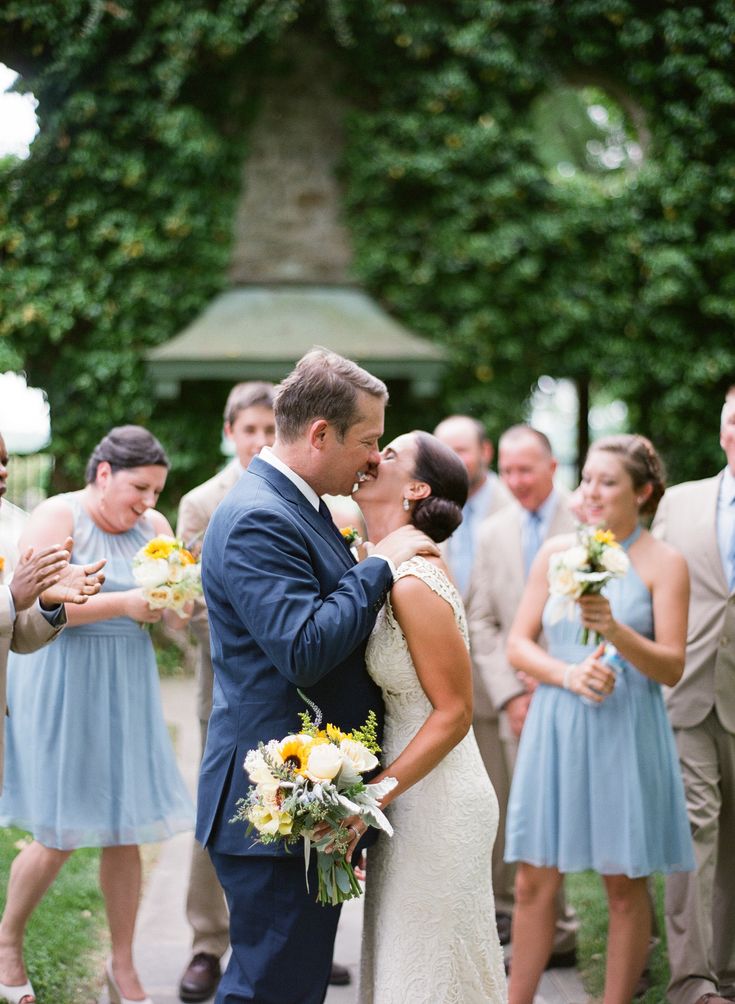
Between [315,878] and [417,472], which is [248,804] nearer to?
[315,878]

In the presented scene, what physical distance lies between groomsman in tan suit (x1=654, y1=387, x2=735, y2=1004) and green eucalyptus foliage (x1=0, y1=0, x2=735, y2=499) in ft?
20.0

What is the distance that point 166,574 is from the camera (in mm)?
3916

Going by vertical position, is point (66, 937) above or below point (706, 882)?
below

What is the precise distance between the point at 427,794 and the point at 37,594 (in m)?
1.27

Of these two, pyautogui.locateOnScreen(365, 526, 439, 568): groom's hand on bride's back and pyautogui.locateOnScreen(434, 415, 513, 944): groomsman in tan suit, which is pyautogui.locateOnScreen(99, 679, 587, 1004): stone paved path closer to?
pyautogui.locateOnScreen(434, 415, 513, 944): groomsman in tan suit

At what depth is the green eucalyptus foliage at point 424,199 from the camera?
1012 centimetres

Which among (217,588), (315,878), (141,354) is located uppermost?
(141,354)

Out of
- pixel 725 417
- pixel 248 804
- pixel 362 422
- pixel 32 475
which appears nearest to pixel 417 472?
pixel 362 422

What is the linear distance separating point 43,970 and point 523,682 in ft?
7.70

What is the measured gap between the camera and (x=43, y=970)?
443 centimetres

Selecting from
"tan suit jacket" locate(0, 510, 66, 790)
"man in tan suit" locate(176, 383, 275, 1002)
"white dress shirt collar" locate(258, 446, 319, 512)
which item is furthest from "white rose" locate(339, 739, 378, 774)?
"man in tan suit" locate(176, 383, 275, 1002)

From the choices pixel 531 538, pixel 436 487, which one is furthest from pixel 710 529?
pixel 436 487

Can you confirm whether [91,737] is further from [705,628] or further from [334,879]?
[705,628]

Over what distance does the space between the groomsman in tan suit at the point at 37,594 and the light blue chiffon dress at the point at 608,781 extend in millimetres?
1702
